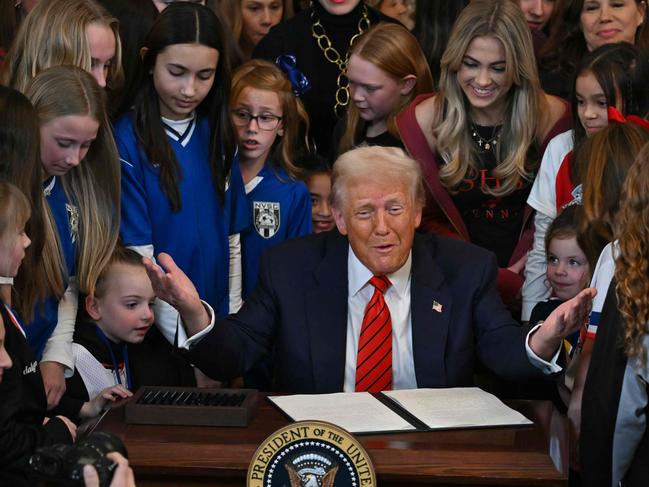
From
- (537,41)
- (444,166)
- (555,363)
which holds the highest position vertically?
(537,41)

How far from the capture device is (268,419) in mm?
3363

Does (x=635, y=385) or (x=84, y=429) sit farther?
(x=84, y=429)

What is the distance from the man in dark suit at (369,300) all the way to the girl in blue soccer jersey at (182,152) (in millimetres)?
667

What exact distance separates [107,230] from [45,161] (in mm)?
355

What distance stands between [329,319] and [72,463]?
1.66 metres

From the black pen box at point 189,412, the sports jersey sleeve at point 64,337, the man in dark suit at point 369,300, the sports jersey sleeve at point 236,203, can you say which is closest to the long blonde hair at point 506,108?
the sports jersey sleeve at point 236,203

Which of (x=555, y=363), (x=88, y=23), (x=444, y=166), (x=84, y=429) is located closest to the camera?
(x=555, y=363)

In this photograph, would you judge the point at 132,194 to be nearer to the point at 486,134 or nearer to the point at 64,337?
the point at 64,337

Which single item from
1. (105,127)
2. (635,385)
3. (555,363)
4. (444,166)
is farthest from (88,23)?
(635,385)

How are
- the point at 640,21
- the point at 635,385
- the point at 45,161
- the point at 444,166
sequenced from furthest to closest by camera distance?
the point at 640,21
the point at 444,166
the point at 45,161
the point at 635,385

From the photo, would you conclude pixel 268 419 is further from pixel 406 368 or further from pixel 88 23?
pixel 88 23

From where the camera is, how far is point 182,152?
4590 mm

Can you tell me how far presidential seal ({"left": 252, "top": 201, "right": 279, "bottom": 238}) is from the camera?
4.91 metres

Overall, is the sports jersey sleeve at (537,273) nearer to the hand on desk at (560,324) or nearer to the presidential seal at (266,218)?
the presidential seal at (266,218)
